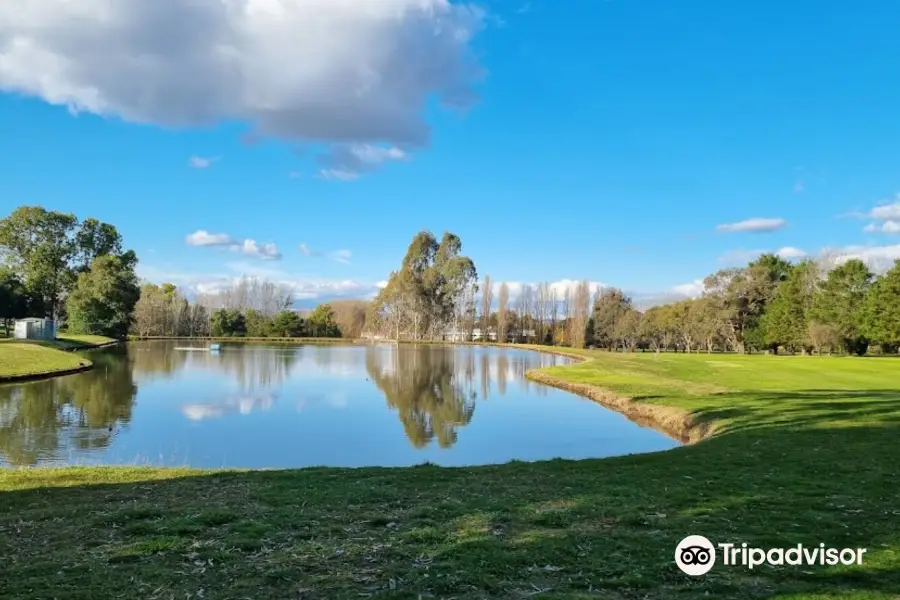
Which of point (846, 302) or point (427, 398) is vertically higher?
point (846, 302)

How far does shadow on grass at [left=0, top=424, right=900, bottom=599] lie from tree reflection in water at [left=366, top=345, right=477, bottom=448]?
812cm

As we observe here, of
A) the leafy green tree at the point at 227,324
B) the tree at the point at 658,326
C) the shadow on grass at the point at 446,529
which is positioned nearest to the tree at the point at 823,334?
the tree at the point at 658,326

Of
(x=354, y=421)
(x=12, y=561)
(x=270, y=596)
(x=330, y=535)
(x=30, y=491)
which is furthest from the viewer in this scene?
(x=354, y=421)

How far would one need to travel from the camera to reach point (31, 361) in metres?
32.3

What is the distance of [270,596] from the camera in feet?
13.5

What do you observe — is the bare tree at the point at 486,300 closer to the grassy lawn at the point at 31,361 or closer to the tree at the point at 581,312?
the tree at the point at 581,312

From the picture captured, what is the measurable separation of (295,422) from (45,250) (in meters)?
64.5

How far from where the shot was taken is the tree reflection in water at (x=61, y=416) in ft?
45.8

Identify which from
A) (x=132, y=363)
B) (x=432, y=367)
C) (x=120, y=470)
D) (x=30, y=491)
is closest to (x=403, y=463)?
(x=120, y=470)

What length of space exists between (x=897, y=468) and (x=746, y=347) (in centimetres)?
7336

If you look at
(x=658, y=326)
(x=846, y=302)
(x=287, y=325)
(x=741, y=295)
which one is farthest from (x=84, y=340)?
(x=846, y=302)

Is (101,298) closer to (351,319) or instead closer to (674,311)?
(351,319)

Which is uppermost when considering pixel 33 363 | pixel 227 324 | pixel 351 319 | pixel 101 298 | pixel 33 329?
pixel 101 298

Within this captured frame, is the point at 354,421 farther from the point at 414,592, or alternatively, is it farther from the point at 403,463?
the point at 414,592
